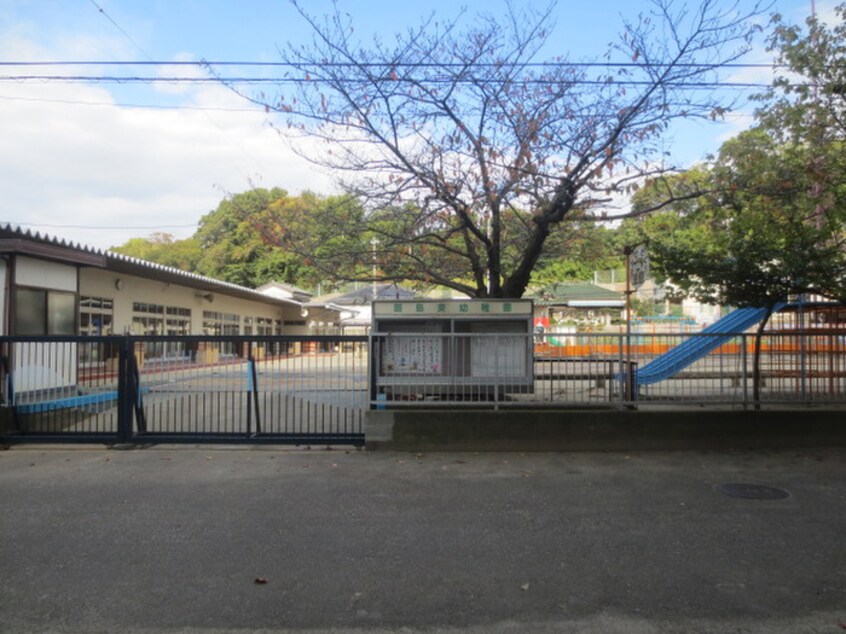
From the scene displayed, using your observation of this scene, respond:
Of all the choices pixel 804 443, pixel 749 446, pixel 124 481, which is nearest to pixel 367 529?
pixel 124 481

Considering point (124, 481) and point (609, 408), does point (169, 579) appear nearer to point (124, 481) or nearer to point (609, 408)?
point (124, 481)

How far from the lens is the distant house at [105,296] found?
10.5 meters

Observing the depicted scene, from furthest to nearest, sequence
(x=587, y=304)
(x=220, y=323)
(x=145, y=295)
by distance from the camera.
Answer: (x=587, y=304) → (x=220, y=323) → (x=145, y=295)

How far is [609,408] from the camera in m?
8.42

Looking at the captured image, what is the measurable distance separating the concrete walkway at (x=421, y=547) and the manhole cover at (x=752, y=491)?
110 mm

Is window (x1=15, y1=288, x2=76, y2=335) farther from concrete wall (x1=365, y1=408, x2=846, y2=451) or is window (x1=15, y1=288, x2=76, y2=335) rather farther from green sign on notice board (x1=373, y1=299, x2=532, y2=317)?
concrete wall (x1=365, y1=408, x2=846, y2=451)

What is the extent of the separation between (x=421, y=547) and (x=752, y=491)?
149 inches

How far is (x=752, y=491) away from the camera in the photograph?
627 centimetres

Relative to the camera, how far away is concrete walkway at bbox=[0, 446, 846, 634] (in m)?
3.67

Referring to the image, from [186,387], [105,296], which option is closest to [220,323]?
[105,296]

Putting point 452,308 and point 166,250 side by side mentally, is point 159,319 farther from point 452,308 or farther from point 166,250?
point 166,250

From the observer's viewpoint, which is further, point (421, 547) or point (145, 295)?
point (145, 295)

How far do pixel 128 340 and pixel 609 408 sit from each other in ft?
22.5

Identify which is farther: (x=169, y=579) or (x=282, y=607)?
(x=169, y=579)
